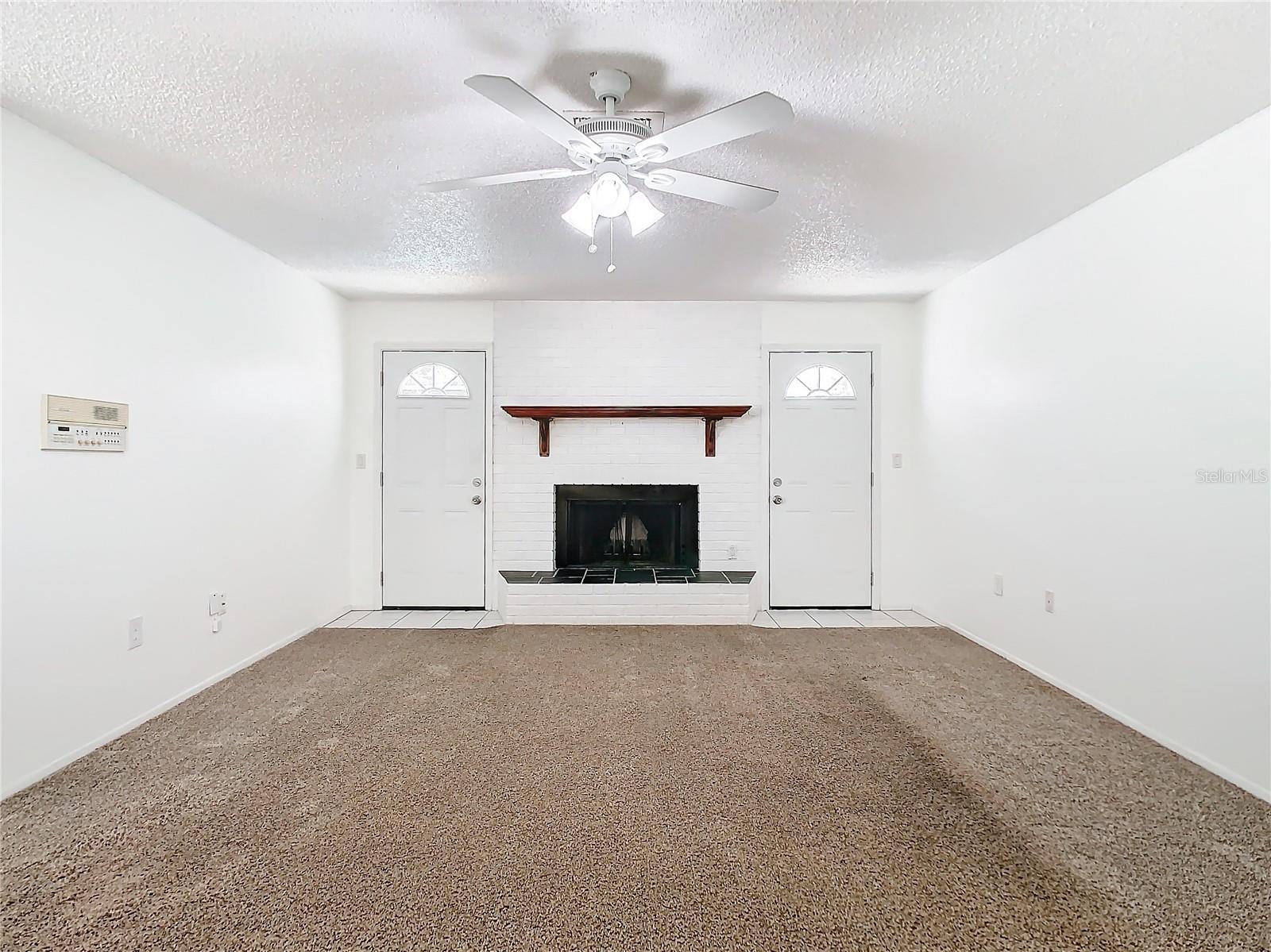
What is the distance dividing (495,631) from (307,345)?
7.42 feet

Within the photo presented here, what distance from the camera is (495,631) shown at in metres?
4.23

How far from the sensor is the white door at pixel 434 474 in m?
4.82

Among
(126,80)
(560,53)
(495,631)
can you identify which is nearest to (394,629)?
(495,631)

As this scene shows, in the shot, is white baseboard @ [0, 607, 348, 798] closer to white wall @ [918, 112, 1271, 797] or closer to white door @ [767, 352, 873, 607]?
white door @ [767, 352, 873, 607]

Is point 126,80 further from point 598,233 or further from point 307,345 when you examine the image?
point 307,345

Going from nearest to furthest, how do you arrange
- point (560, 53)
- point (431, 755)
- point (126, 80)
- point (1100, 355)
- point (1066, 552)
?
point (560, 53)
point (126, 80)
point (431, 755)
point (1100, 355)
point (1066, 552)

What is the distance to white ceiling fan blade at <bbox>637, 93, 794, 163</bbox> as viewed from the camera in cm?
165

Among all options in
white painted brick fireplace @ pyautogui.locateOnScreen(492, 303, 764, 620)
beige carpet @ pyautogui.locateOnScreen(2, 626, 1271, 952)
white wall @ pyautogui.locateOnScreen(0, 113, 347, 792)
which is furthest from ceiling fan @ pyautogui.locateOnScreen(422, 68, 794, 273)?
white painted brick fireplace @ pyautogui.locateOnScreen(492, 303, 764, 620)

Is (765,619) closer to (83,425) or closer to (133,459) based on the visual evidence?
(133,459)

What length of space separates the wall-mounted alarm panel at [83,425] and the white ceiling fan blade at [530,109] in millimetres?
1945

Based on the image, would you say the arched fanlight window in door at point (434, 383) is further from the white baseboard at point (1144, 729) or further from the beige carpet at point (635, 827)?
the white baseboard at point (1144, 729)

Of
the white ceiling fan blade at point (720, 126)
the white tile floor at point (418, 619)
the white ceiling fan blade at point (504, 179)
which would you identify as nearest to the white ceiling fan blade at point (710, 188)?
the white ceiling fan blade at point (720, 126)

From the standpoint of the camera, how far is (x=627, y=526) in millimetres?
4984

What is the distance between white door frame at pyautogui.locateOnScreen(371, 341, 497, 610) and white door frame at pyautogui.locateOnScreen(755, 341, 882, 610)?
6.77 ft
